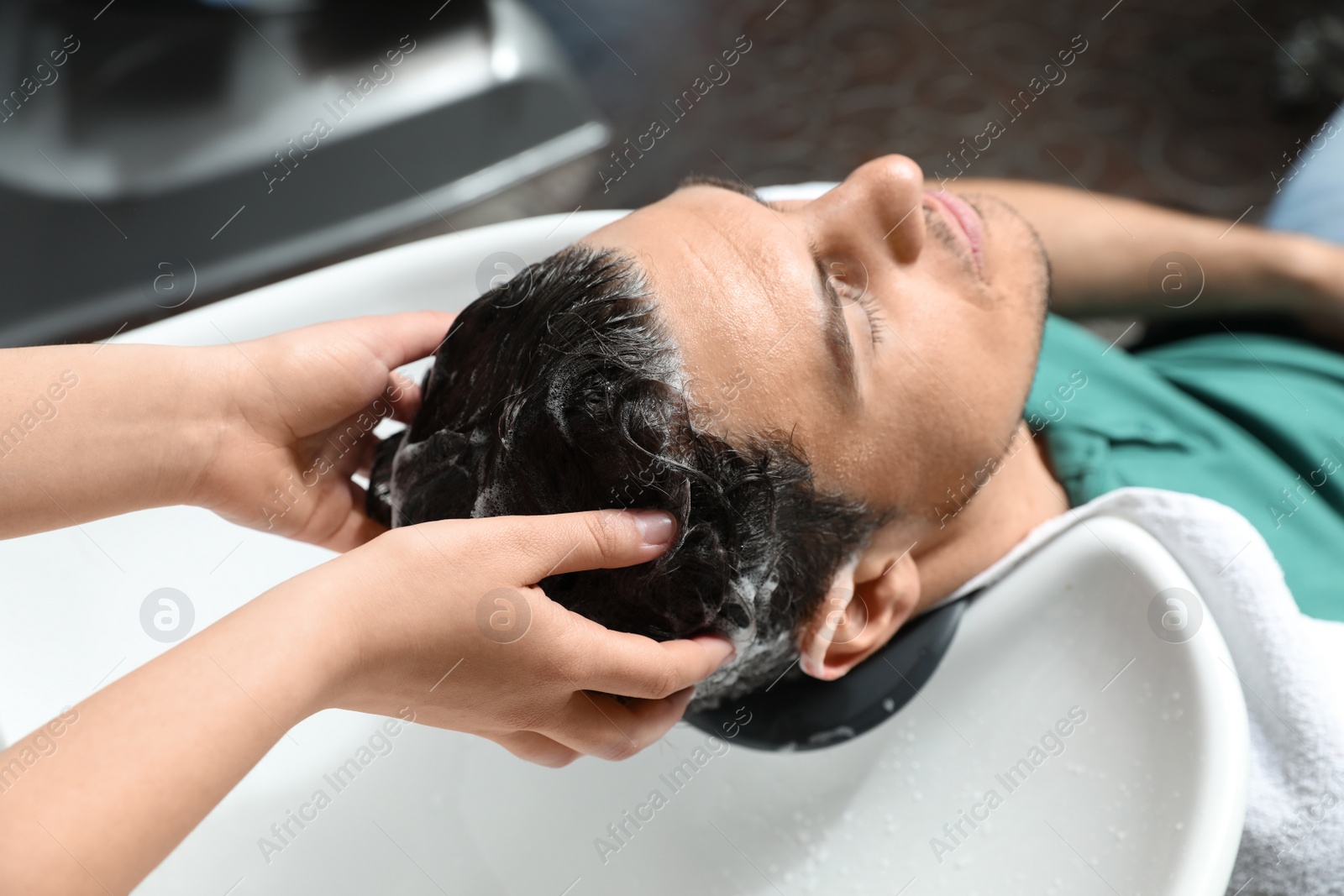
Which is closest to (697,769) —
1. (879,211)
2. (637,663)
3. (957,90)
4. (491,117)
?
(637,663)

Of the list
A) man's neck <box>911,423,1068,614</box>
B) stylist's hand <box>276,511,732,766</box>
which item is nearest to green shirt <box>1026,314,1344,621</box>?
man's neck <box>911,423,1068,614</box>

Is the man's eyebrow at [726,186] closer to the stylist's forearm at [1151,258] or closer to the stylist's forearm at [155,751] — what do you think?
the stylist's forearm at [1151,258]

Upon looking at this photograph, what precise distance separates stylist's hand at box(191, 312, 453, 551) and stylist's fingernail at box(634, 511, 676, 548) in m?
0.32

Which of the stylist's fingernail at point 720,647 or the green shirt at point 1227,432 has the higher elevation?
the stylist's fingernail at point 720,647

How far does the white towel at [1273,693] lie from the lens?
2.80ft

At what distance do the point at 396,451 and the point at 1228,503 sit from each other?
0.92 metres

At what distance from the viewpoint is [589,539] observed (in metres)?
0.69

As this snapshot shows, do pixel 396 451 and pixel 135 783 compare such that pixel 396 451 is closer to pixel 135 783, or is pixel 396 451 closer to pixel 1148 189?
pixel 135 783

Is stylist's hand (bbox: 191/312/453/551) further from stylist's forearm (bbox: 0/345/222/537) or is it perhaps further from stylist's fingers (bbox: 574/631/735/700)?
stylist's fingers (bbox: 574/631/735/700)

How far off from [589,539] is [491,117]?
4.24ft

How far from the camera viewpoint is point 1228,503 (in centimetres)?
104

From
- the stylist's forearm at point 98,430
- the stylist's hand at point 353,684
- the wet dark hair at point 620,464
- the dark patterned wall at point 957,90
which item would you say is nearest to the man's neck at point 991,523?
the wet dark hair at point 620,464

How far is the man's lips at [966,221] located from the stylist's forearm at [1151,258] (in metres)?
0.28

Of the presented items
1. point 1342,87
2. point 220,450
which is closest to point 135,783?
point 220,450
